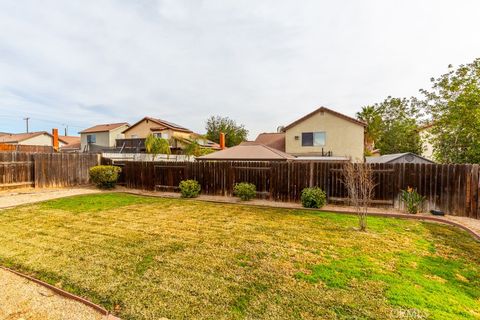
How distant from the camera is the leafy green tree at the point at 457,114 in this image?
480 inches

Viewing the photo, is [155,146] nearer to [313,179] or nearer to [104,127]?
[313,179]

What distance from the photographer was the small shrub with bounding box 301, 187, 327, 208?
30.4ft

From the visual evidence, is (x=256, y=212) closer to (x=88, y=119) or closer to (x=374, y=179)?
(x=374, y=179)

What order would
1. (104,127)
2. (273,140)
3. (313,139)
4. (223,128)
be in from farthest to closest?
(223,128) → (104,127) → (273,140) → (313,139)

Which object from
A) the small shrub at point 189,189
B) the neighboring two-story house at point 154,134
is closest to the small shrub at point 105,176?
the small shrub at point 189,189

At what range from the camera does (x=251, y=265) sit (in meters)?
4.13

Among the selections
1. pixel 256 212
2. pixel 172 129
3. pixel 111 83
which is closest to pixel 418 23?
pixel 256 212

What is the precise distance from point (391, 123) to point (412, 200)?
24.6m

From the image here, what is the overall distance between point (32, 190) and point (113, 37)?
9.40 metres

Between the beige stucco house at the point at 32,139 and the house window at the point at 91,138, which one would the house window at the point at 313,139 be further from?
the beige stucco house at the point at 32,139

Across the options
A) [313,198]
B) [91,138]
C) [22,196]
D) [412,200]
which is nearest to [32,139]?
[91,138]

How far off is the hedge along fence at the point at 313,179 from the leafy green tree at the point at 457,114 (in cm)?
517

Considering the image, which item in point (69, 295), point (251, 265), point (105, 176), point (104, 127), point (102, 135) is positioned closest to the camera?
point (69, 295)

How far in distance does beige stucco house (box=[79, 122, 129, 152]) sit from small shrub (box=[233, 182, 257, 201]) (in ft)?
92.6
